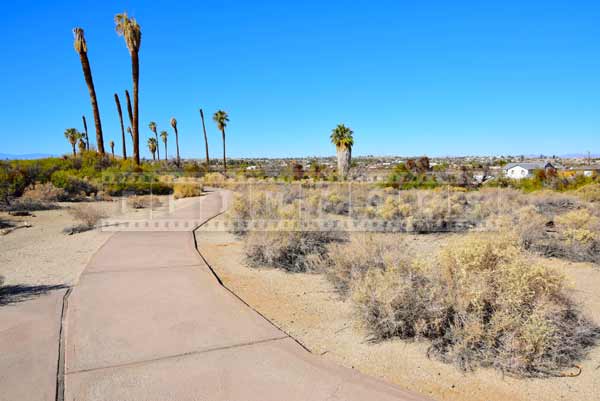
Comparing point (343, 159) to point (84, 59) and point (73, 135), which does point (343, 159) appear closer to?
point (84, 59)

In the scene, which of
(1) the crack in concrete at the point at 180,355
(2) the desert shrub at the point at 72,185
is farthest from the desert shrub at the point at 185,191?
(1) the crack in concrete at the point at 180,355

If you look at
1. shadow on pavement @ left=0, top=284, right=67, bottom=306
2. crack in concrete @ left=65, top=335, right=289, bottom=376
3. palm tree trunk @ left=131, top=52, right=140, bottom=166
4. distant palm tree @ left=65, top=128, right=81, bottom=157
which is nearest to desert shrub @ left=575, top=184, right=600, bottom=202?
crack in concrete @ left=65, top=335, right=289, bottom=376

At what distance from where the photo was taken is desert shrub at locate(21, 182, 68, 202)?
53.6 feet

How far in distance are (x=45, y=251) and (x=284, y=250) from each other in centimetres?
546

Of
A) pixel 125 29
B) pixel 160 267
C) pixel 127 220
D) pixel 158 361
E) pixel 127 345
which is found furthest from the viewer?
pixel 125 29

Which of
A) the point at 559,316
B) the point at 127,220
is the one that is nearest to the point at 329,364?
Result: the point at 559,316

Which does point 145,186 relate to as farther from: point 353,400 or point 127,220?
point 353,400

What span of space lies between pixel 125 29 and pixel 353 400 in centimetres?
3137

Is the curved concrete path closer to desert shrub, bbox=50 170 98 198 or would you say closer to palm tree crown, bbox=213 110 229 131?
desert shrub, bbox=50 170 98 198

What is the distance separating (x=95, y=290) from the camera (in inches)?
220

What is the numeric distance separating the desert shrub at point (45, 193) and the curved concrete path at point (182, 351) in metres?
12.9

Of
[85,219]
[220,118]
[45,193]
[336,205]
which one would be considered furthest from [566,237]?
[220,118]

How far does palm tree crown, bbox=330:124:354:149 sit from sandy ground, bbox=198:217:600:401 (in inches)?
1218

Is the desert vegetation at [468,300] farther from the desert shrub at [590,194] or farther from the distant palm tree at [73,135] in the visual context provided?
the distant palm tree at [73,135]
